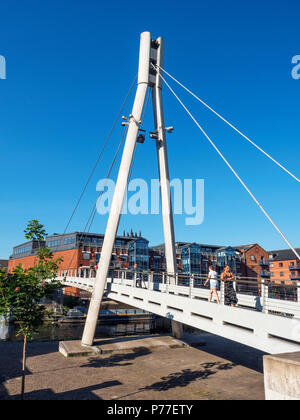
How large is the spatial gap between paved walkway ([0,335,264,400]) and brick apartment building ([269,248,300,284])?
63.6 m

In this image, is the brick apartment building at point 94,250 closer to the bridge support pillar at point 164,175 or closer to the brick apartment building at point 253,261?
the brick apartment building at point 253,261

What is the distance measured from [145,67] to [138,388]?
1639 cm

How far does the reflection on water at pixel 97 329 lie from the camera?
26.7 meters

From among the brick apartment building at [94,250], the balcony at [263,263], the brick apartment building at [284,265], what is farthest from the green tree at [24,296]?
the brick apartment building at [284,265]

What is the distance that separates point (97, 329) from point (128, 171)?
66.8ft

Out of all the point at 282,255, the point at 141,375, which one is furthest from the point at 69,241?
the point at 282,255

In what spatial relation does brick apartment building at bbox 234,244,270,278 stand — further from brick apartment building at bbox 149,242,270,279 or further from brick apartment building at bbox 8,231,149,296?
brick apartment building at bbox 8,231,149,296

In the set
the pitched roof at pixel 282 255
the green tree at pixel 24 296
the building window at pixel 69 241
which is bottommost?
the green tree at pixel 24 296

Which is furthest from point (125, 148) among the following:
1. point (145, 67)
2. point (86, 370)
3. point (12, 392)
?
point (12, 392)

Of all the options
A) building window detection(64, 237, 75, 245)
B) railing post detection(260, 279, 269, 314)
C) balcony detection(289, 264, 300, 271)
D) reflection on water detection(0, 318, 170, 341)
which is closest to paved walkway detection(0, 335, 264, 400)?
railing post detection(260, 279, 269, 314)

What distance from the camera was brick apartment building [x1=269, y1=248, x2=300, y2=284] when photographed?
243ft

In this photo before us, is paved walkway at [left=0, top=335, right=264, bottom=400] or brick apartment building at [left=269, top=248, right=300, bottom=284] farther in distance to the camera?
brick apartment building at [left=269, top=248, right=300, bottom=284]

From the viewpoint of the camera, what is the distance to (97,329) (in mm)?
31344

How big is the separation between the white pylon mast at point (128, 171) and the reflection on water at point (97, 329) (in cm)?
1114
